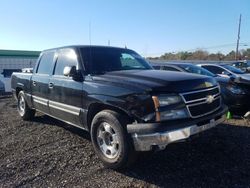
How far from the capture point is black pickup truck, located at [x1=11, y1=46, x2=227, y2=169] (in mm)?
3838

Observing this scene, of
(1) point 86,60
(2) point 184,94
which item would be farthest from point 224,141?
(1) point 86,60

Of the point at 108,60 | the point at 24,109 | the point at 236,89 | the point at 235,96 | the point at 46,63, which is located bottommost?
the point at 24,109

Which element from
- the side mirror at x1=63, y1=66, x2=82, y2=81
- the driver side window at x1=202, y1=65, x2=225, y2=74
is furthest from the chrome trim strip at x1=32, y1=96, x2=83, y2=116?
the driver side window at x1=202, y1=65, x2=225, y2=74

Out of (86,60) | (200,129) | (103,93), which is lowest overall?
(200,129)

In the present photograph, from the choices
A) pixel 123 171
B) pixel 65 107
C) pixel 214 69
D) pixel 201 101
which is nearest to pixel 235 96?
pixel 201 101

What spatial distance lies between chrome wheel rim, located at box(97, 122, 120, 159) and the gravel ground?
263 millimetres

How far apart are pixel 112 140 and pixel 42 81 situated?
9.07 feet

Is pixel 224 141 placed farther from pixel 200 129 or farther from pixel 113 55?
pixel 113 55

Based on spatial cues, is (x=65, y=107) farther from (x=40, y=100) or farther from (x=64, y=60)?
(x=40, y=100)

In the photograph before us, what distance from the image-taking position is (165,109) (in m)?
3.82

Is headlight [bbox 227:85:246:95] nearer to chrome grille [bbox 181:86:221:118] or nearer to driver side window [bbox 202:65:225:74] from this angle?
chrome grille [bbox 181:86:221:118]

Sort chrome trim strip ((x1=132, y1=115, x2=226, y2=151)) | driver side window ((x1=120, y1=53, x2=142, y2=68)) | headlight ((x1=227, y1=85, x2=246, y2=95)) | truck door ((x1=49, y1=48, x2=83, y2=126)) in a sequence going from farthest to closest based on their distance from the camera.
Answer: headlight ((x1=227, y1=85, x2=246, y2=95)) < driver side window ((x1=120, y1=53, x2=142, y2=68)) < truck door ((x1=49, y1=48, x2=83, y2=126)) < chrome trim strip ((x1=132, y1=115, x2=226, y2=151))

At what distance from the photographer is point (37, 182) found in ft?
13.3

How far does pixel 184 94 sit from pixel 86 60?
2.10 m
